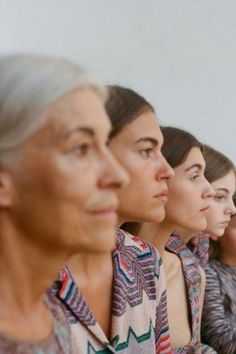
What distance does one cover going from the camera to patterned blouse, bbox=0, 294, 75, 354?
2.02ft

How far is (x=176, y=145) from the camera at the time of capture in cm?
123

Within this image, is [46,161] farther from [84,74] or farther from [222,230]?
[222,230]

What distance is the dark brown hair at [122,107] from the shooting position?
98 centimetres

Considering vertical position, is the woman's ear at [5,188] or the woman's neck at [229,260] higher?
the woman's ear at [5,188]

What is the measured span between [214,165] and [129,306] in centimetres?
61

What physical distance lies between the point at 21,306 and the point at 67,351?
0.27ft

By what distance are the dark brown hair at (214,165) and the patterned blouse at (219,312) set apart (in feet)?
0.74

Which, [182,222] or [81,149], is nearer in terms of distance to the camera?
[81,149]

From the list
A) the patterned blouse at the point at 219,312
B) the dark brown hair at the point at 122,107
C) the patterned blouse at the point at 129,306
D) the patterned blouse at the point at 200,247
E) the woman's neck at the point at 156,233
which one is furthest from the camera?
the patterned blouse at the point at 200,247

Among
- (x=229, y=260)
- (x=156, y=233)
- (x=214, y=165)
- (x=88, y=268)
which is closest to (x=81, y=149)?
(x=88, y=268)

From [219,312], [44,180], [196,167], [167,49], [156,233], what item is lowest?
[219,312]

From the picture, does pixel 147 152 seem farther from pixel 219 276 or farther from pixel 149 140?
pixel 219 276

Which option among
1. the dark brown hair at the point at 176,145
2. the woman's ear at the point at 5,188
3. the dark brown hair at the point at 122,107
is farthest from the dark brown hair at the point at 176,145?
the woman's ear at the point at 5,188

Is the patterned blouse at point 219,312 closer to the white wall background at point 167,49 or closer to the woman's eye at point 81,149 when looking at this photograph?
the white wall background at point 167,49
